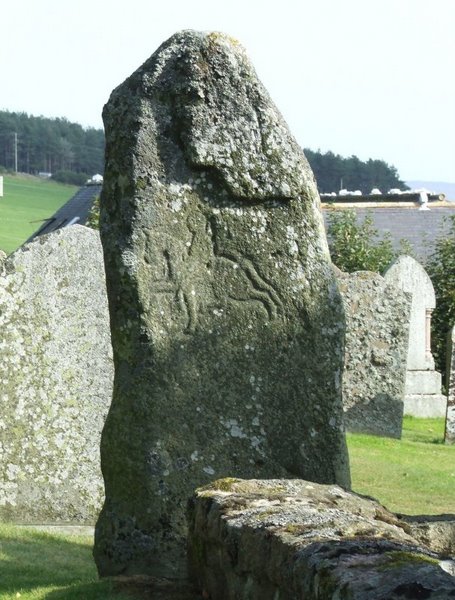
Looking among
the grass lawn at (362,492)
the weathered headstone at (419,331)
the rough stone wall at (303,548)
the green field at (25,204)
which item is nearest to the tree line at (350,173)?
the green field at (25,204)

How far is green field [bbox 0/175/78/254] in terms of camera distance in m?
61.7

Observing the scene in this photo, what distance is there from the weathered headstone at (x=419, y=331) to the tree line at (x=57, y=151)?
66681mm

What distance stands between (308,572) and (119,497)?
9.83 ft

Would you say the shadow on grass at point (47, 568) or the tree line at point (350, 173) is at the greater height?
the tree line at point (350, 173)

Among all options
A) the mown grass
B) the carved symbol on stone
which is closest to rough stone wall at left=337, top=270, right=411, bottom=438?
the mown grass

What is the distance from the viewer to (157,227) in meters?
7.84

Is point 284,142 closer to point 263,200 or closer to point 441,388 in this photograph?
point 263,200

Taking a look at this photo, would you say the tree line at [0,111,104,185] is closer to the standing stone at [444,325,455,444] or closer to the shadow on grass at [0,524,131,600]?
the standing stone at [444,325,455,444]

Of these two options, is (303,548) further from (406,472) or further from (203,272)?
(406,472)

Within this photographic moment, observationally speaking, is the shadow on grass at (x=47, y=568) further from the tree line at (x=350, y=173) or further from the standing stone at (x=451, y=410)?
the tree line at (x=350, y=173)

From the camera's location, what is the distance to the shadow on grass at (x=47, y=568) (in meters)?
6.88

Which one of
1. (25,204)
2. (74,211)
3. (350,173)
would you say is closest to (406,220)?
(74,211)

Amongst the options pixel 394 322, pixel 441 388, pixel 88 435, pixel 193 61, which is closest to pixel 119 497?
pixel 193 61

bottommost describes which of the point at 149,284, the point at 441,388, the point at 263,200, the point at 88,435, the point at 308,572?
the point at 441,388
